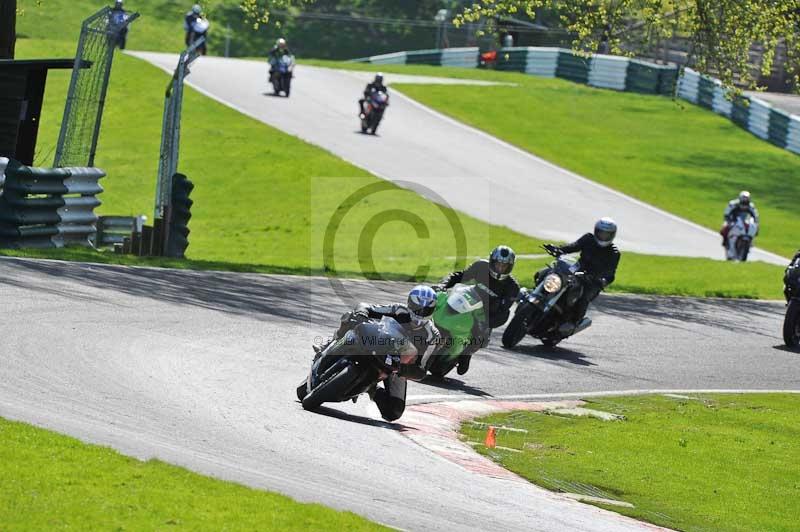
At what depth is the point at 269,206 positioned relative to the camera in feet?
105

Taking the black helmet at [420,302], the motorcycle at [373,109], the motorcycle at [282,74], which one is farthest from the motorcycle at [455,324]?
the motorcycle at [282,74]

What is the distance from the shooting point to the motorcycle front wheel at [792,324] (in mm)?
19656

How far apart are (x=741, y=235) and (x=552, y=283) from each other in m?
13.8

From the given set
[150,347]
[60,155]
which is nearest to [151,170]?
[60,155]

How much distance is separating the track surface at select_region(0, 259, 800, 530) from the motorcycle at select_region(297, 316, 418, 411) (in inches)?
11.1

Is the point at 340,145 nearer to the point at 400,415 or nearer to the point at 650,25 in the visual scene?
the point at 650,25

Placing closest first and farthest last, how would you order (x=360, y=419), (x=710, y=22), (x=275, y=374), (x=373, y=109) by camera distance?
(x=360, y=419)
(x=275, y=374)
(x=710, y=22)
(x=373, y=109)

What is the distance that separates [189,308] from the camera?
16.0m

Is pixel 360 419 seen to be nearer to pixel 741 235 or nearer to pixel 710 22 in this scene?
pixel 710 22

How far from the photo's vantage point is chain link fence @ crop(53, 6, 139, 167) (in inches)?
822

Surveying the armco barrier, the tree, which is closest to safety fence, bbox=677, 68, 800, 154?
the tree

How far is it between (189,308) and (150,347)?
281 cm

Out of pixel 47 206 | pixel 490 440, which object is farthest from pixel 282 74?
pixel 490 440

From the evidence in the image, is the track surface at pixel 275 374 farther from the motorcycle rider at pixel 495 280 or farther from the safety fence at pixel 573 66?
the safety fence at pixel 573 66
